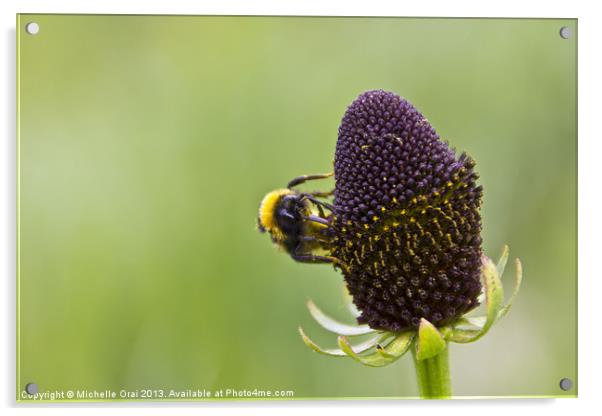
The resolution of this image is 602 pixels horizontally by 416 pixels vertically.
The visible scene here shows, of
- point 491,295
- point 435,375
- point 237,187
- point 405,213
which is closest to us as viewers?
point 491,295

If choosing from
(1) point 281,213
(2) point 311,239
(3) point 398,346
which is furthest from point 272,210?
(3) point 398,346

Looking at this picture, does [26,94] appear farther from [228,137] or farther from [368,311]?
A: [368,311]

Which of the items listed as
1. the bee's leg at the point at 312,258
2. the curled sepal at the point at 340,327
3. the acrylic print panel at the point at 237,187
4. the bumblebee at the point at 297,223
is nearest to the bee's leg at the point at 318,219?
the bumblebee at the point at 297,223

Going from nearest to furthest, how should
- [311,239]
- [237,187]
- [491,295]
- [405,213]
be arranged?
[491,295] < [405,213] < [311,239] < [237,187]

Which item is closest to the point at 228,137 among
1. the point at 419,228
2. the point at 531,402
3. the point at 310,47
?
the point at 310,47

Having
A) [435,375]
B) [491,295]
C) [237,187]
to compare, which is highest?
[237,187]

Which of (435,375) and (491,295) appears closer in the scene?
(491,295)

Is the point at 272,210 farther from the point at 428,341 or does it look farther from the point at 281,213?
the point at 428,341

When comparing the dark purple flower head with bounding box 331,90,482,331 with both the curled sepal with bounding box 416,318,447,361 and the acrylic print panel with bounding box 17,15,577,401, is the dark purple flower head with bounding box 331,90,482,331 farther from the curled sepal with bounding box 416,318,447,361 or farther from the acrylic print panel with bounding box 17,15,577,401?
the acrylic print panel with bounding box 17,15,577,401
